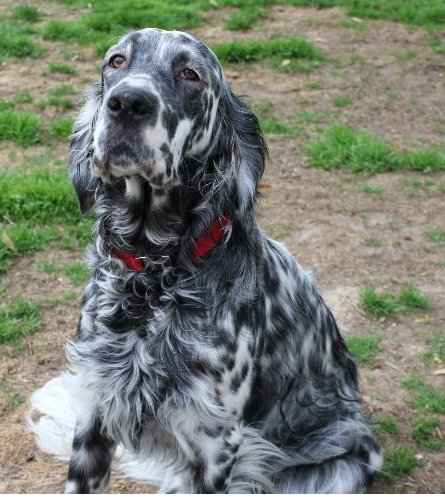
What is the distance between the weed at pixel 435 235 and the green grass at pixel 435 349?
106 centimetres

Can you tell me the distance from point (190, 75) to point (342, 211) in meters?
3.29

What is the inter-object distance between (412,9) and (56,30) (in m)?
4.22

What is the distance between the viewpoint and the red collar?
3510 millimetres

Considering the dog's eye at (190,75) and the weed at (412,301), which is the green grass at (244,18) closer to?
the weed at (412,301)

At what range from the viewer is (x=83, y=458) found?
3.85 m

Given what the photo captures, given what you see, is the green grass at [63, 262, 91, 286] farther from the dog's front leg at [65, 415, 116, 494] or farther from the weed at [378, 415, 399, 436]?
the weed at [378, 415, 399, 436]

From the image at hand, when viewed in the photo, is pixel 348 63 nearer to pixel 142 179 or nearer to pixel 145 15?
pixel 145 15

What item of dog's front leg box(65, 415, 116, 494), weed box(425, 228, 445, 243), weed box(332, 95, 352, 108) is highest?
dog's front leg box(65, 415, 116, 494)

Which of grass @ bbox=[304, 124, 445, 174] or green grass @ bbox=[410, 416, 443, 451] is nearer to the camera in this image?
green grass @ bbox=[410, 416, 443, 451]

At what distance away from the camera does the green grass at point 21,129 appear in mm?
7211

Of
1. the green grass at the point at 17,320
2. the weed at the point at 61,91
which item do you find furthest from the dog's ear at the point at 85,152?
the weed at the point at 61,91

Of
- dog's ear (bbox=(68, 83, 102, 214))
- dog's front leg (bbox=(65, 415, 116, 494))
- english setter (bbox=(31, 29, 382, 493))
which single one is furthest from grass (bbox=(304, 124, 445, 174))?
dog's front leg (bbox=(65, 415, 116, 494))

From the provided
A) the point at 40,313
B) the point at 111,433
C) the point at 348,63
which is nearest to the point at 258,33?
the point at 348,63

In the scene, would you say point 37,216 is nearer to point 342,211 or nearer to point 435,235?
point 342,211
